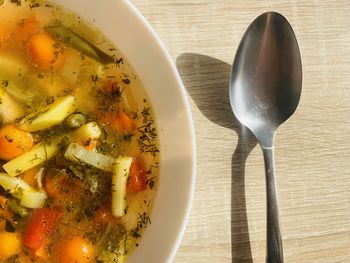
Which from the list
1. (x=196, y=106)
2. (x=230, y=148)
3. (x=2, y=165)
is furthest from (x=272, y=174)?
(x=2, y=165)

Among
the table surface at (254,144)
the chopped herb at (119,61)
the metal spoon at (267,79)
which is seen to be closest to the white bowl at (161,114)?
the chopped herb at (119,61)

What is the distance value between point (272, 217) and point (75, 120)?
1.93 feet

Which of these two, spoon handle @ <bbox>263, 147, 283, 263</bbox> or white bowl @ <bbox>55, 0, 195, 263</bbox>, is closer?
white bowl @ <bbox>55, 0, 195, 263</bbox>

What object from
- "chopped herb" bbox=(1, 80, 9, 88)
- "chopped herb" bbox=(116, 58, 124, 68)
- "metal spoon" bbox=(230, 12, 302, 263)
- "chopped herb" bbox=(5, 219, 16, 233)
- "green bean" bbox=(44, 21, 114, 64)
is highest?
"green bean" bbox=(44, 21, 114, 64)

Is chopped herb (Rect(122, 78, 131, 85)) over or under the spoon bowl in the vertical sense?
over

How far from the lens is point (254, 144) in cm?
165

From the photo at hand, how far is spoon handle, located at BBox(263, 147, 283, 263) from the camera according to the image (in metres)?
1.54

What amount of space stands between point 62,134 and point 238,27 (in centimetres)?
59

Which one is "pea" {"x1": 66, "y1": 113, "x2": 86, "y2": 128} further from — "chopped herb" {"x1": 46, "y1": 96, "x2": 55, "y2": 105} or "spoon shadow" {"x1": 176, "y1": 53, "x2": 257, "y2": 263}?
"spoon shadow" {"x1": 176, "y1": 53, "x2": 257, "y2": 263}

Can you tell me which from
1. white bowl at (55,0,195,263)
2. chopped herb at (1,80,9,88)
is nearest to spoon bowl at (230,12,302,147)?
white bowl at (55,0,195,263)

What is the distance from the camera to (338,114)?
173 cm

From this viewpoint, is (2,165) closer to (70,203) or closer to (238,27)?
(70,203)

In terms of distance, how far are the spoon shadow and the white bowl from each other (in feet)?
0.59

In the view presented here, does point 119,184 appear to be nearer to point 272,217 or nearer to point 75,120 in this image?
point 75,120
